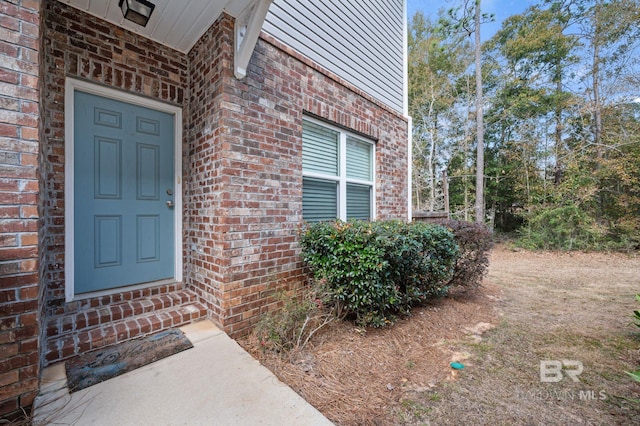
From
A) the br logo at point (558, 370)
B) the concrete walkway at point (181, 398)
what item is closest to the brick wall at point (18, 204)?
the concrete walkway at point (181, 398)

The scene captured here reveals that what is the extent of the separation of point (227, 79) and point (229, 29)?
49 cm

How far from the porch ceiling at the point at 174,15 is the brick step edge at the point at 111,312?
2.52 meters

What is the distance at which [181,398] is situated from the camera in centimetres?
163

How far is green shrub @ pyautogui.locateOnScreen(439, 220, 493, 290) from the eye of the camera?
151 inches

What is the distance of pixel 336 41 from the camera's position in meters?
3.87

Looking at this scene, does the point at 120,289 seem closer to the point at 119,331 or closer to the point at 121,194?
the point at 119,331

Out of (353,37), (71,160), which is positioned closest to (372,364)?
(71,160)

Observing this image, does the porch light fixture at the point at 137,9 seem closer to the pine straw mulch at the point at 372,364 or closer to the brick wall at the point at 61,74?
the brick wall at the point at 61,74

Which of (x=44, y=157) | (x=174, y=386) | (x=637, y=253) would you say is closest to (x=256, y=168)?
(x=44, y=157)

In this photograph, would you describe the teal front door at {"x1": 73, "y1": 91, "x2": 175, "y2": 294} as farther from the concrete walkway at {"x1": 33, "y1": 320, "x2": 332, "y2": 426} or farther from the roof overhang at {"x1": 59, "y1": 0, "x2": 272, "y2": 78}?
the concrete walkway at {"x1": 33, "y1": 320, "x2": 332, "y2": 426}

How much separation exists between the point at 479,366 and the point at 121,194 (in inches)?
139

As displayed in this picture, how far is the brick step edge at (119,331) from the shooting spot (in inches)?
74.1

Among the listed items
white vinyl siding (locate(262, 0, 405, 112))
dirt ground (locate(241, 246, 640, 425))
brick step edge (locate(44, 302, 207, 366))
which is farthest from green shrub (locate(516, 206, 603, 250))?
brick step edge (locate(44, 302, 207, 366))

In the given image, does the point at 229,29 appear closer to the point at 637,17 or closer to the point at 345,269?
the point at 345,269
